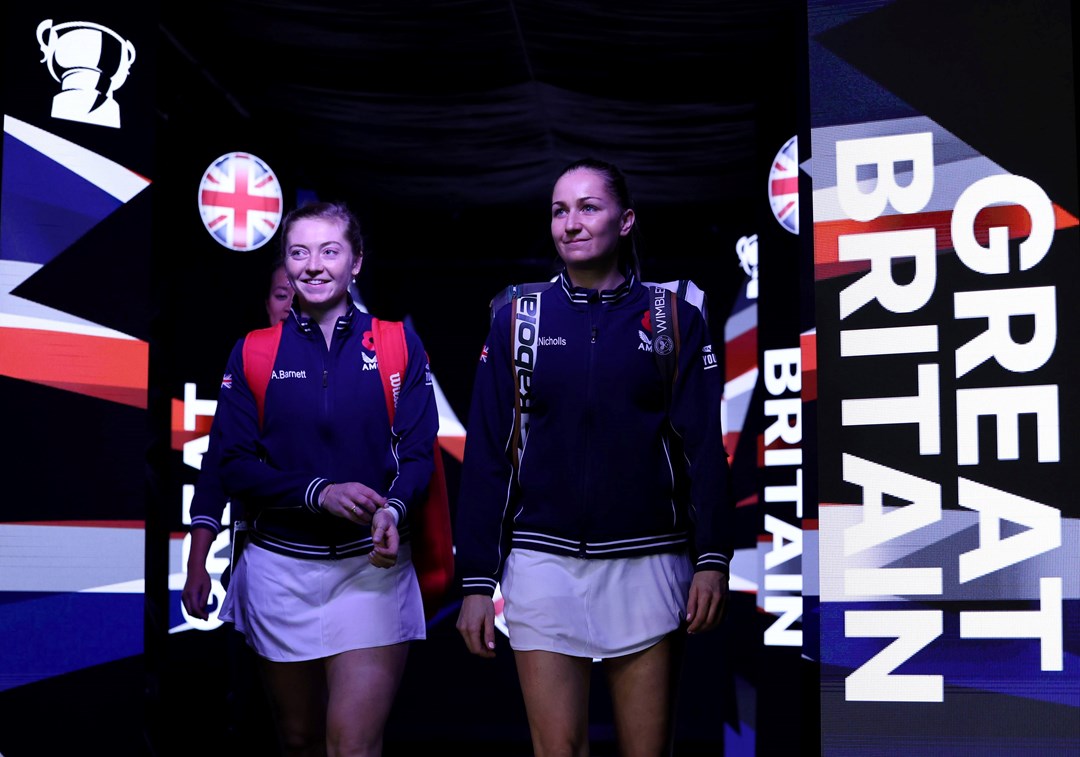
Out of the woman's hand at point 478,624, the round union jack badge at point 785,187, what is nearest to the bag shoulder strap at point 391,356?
the woman's hand at point 478,624

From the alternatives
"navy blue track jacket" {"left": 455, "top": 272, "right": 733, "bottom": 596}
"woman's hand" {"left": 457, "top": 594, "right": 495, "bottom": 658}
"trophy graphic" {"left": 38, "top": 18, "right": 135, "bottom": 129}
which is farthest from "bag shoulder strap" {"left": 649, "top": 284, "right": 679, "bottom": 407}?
"trophy graphic" {"left": 38, "top": 18, "right": 135, "bottom": 129}

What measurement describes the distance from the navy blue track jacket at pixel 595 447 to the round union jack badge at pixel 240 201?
3.09 metres

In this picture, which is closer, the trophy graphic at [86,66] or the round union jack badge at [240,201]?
the trophy graphic at [86,66]

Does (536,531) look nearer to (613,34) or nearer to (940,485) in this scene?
(940,485)

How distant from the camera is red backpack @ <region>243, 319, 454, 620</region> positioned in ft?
11.4

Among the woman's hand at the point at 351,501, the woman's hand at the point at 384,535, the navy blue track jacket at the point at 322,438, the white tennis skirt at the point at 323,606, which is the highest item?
the navy blue track jacket at the point at 322,438

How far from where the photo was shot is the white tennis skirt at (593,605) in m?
2.90

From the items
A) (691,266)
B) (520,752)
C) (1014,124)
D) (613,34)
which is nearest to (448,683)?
(520,752)

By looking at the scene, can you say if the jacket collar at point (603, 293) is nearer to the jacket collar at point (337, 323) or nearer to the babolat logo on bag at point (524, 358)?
the babolat logo on bag at point (524, 358)

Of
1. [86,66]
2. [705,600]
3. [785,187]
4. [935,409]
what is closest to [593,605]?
[705,600]

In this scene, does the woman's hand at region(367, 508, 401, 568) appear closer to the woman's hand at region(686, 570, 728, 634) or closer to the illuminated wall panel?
the woman's hand at region(686, 570, 728, 634)

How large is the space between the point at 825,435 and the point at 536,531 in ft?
2.13

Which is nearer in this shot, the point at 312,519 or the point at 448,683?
the point at 312,519

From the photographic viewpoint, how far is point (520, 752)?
6863mm
